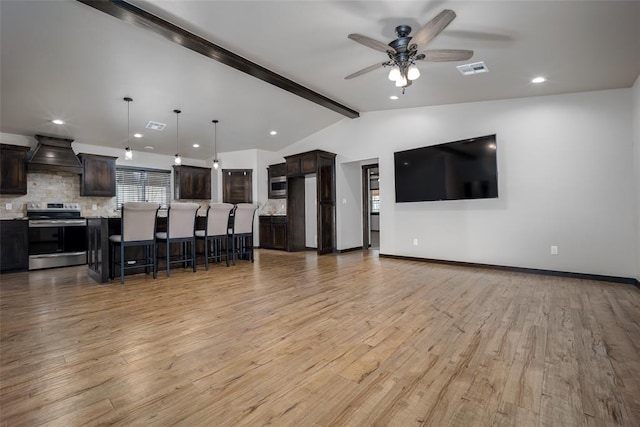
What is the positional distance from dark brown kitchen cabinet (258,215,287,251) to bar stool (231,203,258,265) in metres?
1.54

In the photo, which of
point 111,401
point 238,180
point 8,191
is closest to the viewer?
point 111,401

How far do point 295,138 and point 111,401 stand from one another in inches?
259

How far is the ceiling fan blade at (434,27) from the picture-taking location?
7.24ft

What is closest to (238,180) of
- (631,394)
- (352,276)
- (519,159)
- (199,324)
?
(352,276)

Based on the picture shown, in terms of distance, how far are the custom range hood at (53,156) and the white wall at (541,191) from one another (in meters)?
6.44

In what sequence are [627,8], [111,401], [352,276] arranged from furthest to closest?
[352,276], [627,8], [111,401]

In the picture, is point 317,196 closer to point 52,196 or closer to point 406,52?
point 406,52

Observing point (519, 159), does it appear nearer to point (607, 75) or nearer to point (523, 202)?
point (523, 202)

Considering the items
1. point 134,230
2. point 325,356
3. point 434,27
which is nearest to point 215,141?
point 134,230

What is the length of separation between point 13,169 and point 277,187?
5054mm

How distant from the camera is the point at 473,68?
3549 mm

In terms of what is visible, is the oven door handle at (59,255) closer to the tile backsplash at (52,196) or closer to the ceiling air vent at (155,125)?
the tile backsplash at (52,196)

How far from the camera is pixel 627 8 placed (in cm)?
226

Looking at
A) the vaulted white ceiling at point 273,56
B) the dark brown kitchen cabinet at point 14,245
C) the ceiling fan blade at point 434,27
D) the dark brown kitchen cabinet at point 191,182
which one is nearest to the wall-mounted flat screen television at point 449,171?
the vaulted white ceiling at point 273,56
